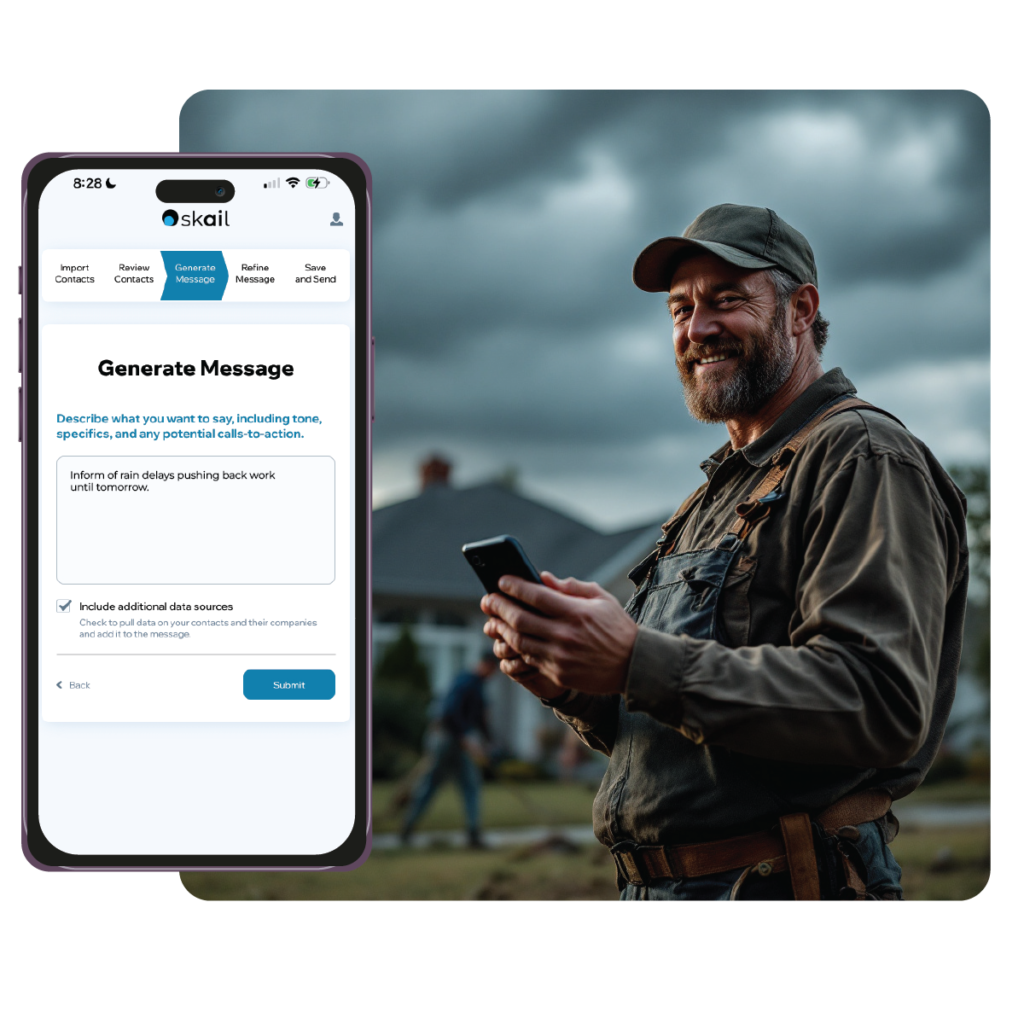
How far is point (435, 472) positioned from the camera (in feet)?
94.6

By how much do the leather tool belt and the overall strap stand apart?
0.62 metres

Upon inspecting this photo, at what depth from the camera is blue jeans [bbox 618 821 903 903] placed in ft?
7.25

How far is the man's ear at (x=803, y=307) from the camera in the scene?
275 centimetres

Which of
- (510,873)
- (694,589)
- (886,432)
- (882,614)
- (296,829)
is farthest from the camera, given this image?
(510,873)

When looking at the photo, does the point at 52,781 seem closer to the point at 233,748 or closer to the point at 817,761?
the point at 233,748

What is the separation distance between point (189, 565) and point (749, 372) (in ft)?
4.96

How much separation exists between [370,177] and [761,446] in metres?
1.22

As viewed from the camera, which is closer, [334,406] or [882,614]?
[882,614]

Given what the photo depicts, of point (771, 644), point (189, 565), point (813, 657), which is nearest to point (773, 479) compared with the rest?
point (771, 644)

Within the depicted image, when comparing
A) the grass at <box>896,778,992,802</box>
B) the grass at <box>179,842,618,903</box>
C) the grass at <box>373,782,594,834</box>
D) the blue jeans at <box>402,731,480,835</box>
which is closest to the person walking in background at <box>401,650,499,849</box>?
the blue jeans at <box>402,731,480,835</box>

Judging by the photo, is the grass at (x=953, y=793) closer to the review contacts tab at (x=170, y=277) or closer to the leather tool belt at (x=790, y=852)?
the leather tool belt at (x=790, y=852)

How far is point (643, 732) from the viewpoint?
245cm

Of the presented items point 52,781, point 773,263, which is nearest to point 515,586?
point 773,263

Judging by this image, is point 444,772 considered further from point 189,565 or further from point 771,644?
point 771,644
